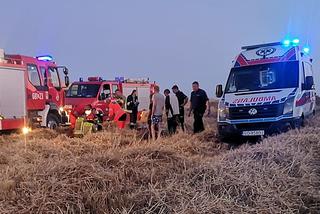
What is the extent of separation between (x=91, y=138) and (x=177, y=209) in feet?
23.5

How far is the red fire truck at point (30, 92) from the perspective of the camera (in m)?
13.6

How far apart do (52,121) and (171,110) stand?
5.51 meters

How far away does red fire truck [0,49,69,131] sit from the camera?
13.6 meters

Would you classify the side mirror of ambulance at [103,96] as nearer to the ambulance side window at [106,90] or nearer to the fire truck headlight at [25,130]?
the ambulance side window at [106,90]

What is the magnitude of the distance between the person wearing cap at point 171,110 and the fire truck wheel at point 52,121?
17.2 ft

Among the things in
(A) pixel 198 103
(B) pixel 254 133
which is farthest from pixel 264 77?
(A) pixel 198 103

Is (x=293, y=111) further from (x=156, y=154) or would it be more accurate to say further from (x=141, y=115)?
(x=141, y=115)

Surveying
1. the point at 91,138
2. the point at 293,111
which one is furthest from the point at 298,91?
the point at 91,138

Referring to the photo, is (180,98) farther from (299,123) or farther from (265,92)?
(299,123)

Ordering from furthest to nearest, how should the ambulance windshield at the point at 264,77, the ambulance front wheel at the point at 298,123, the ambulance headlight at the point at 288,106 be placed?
the ambulance windshield at the point at 264,77
the ambulance front wheel at the point at 298,123
the ambulance headlight at the point at 288,106

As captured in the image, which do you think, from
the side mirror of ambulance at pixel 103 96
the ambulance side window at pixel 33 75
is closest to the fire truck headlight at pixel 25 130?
the ambulance side window at pixel 33 75

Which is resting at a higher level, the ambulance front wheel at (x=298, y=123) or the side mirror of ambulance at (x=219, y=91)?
the side mirror of ambulance at (x=219, y=91)

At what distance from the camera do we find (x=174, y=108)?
12.4 m

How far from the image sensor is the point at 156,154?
5.80 m
